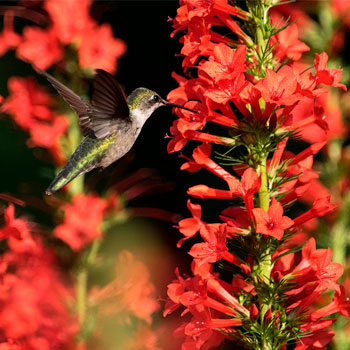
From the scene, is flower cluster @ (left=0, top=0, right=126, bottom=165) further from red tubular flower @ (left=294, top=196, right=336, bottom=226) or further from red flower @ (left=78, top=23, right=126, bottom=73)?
red tubular flower @ (left=294, top=196, right=336, bottom=226)

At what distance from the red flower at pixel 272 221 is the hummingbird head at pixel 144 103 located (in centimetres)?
104

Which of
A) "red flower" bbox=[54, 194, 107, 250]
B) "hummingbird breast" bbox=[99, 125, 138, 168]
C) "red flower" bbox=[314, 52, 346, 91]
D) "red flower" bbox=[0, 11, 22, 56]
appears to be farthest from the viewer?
"red flower" bbox=[0, 11, 22, 56]

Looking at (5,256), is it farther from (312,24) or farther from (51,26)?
(312,24)

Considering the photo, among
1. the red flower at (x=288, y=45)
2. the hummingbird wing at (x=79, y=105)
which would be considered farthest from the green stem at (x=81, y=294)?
the red flower at (x=288, y=45)

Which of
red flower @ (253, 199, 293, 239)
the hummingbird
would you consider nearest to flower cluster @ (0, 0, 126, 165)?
the hummingbird

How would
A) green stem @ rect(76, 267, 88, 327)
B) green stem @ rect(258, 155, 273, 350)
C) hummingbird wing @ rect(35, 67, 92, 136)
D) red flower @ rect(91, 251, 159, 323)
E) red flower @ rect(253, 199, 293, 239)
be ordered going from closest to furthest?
red flower @ rect(253, 199, 293, 239) → green stem @ rect(258, 155, 273, 350) → hummingbird wing @ rect(35, 67, 92, 136) → green stem @ rect(76, 267, 88, 327) → red flower @ rect(91, 251, 159, 323)

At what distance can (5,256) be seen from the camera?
2.53 meters

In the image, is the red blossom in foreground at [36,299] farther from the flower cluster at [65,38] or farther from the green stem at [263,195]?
the green stem at [263,195]

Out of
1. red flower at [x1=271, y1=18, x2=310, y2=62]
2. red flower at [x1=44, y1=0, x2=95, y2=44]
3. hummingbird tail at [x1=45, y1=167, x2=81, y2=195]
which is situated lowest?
hummingbird tail at [x1=45, y1=167, x2=81, y2=195]

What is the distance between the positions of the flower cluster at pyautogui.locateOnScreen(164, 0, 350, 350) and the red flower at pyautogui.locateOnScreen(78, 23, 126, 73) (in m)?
1.23

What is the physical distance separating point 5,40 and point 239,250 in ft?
6.95

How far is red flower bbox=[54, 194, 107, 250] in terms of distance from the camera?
2807 millimetres

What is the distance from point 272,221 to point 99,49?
1.84 meters

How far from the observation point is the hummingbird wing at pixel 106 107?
7.55 feet
